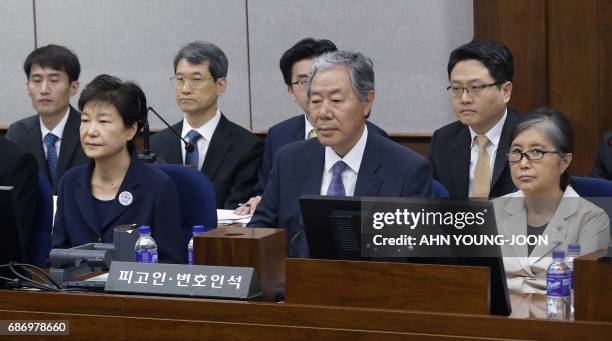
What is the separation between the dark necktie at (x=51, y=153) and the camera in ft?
16.0

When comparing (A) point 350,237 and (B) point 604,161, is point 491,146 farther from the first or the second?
(A) point 350,237

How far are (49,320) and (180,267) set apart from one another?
0.36 metres

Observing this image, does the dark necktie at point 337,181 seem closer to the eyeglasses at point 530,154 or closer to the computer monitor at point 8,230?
the eyeglasses at point 530,154

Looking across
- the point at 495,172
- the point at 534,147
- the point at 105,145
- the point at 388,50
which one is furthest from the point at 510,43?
the point at 105,145

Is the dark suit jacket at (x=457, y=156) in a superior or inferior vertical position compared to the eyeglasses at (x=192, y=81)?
inferior

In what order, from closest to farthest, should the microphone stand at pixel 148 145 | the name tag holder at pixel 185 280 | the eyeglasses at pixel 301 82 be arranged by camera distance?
the name tag holder at pixel 185 280 < the microphone stand at pixel 148 145 < the eyeglasses at pixel 301 82

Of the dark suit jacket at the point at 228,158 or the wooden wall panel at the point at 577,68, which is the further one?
the wooden wall panel at the point at 577,68

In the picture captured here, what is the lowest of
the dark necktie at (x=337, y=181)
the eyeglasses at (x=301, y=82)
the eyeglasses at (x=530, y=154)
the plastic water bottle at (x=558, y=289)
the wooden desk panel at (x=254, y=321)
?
the wooden desk panel at (x=254, y=321)

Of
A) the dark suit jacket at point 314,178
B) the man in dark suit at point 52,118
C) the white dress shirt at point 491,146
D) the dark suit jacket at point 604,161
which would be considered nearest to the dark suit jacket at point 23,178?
the dark suit jacket at point 314,178

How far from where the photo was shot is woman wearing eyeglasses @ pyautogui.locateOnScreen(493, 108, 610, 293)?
2.89m

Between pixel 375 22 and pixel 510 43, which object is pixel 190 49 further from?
pixel 510 43

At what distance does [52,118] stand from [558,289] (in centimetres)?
324

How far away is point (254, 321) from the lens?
2459mm

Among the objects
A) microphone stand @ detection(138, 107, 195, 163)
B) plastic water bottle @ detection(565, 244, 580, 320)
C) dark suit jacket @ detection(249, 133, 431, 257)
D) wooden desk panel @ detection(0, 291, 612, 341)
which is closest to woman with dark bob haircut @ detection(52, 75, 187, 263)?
dark suit jacket @ detection(249, 133, 431, 257)
